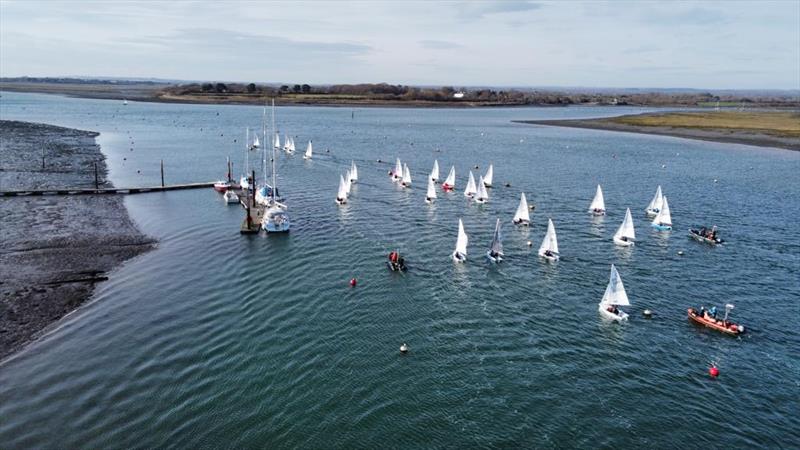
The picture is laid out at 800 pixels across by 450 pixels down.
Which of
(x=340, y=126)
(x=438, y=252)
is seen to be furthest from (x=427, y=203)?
(x=340, y=126)

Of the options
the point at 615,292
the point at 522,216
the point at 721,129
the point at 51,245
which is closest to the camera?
the point at 615,292

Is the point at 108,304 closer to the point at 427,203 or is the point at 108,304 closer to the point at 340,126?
the point at 427,203

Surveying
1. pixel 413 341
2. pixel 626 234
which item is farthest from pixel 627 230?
pixel 413 341

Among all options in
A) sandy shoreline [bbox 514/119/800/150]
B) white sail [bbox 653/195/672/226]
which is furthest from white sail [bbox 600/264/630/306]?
sandy shoreline [bbox 514/119/800/150]

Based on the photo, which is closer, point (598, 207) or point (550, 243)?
point (550, 243)

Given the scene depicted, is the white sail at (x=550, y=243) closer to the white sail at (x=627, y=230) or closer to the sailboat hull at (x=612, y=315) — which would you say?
the white sail at (x=627, y=230)

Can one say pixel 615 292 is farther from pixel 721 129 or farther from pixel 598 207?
pixel 721 129

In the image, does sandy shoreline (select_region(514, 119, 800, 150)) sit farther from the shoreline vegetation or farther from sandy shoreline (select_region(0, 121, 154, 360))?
sandy shoreline (select_region(0, 121, 154, 360))
